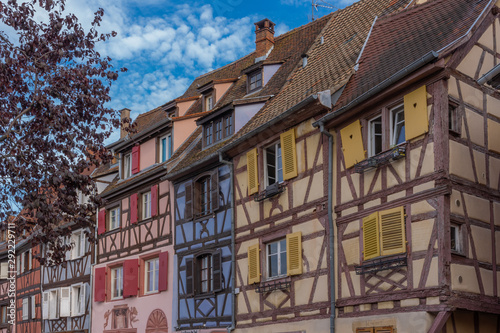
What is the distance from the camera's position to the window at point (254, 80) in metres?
21.9

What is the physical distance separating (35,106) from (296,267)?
22.4 ft

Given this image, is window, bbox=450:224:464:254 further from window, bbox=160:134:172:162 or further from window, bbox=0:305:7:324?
window, bbox=0:305:7:324

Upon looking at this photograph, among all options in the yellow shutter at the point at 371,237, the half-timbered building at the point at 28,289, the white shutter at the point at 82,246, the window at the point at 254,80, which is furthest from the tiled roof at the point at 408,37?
the half-timbered building at the point at 28,289

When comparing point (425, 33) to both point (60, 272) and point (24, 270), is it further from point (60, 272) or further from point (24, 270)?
point (24, 270)

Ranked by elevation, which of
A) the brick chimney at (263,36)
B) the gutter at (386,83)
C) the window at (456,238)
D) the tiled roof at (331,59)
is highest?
the brick chimney at (263,36)

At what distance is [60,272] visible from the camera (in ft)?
97.6

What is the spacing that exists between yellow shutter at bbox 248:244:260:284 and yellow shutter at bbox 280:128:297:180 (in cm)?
212

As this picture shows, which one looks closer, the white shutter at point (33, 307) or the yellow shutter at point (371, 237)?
the yellow shutter at point (371, 237)

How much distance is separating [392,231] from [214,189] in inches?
305

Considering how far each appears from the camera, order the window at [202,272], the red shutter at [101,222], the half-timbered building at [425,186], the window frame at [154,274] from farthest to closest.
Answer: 1. the red shutter at [101,222]
2. the window frame at [154,274]
3. the window at [202,272]
4. the half-timbered building at [425,186]

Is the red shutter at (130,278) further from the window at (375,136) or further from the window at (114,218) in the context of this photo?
the window at (375,136)

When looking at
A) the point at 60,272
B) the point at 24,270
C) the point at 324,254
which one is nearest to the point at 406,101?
the point at 324,254

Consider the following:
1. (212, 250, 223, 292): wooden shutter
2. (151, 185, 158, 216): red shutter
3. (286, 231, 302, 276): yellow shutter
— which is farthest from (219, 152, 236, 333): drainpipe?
(151, 185, 158, 216): red shutter

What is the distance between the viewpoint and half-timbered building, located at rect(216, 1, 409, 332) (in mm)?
15633
